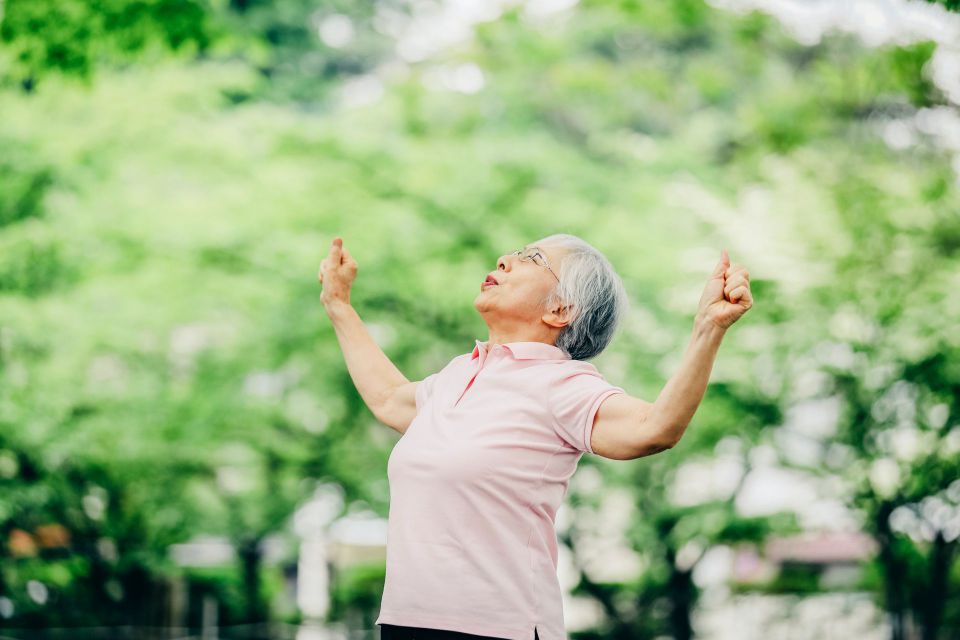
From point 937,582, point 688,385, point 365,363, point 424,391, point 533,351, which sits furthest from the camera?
point 937,582

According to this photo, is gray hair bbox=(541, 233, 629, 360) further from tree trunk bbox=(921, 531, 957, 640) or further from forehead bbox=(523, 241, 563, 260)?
tree trunk bbox=(921, 531, 957, 640)

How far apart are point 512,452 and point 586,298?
0.36 m

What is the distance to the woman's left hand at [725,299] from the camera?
170 cm

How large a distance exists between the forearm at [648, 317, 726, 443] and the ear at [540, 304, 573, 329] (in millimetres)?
388

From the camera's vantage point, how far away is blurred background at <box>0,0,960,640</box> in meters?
8.03

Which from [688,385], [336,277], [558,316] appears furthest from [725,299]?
[336,277]

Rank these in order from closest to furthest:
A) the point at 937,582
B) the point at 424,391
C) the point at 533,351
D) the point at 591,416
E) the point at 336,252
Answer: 1. the point at 591,416
2. the point at 533,351
3. the point at 424,391
4. the point at 336,252
5. the point at 937,582

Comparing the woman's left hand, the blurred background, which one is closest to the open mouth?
the woman's left hand

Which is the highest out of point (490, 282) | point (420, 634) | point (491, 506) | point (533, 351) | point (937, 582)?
point (490, 282)

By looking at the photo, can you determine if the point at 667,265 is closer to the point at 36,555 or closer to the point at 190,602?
the point at 36,555

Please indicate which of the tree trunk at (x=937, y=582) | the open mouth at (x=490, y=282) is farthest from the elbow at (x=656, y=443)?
the tree trunk at (x=937, y=582)

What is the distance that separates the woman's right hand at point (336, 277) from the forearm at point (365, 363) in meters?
0.03

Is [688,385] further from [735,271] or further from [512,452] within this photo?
[512,452]

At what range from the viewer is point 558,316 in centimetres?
206
